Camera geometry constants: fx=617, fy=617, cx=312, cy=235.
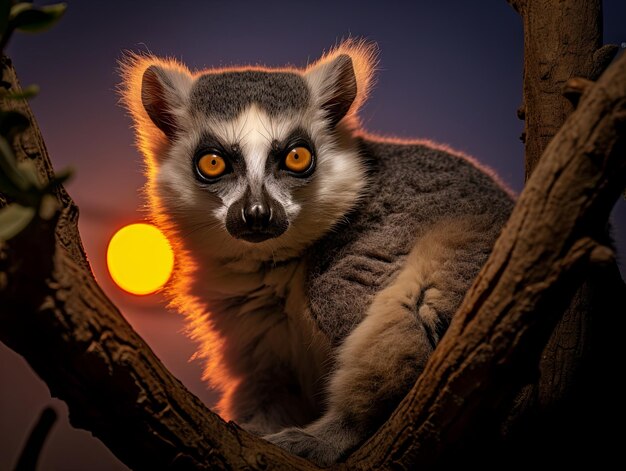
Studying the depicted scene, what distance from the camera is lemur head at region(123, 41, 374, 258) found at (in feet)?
5.69

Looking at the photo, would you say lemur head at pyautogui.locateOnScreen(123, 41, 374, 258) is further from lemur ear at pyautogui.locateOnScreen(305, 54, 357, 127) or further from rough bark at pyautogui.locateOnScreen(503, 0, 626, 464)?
rough bark at pyautogui.locateOnScreen(503, 0, 626, 464)

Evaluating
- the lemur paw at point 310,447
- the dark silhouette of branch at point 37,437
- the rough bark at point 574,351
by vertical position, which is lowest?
the lemur paw at point 310,447

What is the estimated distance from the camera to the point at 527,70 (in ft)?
5.59

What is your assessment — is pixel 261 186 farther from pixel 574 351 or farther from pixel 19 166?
pixel 19 166

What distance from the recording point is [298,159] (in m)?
1.79

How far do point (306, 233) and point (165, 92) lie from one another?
0.64m

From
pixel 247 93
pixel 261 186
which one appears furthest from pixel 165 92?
pixel 261 186

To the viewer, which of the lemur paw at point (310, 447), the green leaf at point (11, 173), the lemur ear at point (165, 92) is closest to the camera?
the green leaf at point (11, 173)

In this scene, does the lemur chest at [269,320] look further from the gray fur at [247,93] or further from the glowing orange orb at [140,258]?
the gray fur at [247,93]

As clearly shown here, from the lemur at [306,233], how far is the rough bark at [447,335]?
33cm

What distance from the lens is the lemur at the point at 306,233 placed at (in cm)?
153

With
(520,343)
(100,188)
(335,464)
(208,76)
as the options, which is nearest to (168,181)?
(208,76)

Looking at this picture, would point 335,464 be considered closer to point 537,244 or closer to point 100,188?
point 537,244

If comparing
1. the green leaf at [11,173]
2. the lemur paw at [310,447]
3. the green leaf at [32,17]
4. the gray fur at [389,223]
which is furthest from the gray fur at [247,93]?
the green leaf at [11,173]
